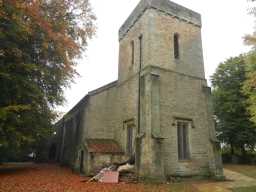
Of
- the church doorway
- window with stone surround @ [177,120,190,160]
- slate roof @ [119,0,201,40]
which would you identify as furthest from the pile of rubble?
the church doorway

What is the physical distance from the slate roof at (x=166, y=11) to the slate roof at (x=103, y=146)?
963cm

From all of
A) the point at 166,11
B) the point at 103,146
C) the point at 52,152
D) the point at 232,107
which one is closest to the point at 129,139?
the point at 103,146

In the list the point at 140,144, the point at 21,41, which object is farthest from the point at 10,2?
the point at 140,144

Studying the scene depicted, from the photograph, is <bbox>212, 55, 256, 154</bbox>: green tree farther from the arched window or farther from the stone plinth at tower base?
the stone plinth at tower base

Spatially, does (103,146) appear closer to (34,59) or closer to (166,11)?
(34,59)

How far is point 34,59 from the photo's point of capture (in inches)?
580

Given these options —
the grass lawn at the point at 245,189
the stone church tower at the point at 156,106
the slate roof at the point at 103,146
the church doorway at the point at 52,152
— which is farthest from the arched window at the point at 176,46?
the church doorway at the point at 52,152

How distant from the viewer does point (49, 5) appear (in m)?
13.7

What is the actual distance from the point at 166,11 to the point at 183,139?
9.64m

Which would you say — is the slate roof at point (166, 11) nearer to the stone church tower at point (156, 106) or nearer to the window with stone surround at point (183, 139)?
the stone church tower at point (156, 106)

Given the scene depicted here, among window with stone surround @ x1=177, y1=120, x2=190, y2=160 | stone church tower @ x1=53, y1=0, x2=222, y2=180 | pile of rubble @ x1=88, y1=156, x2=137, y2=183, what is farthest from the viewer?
window with stone surround @ x1=177, y1=120, x2=190, y2=160

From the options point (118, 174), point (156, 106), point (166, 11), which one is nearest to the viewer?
point (118, 174)

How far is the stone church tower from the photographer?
47.5 ft

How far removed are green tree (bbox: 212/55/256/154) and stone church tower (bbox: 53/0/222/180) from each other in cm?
1431
